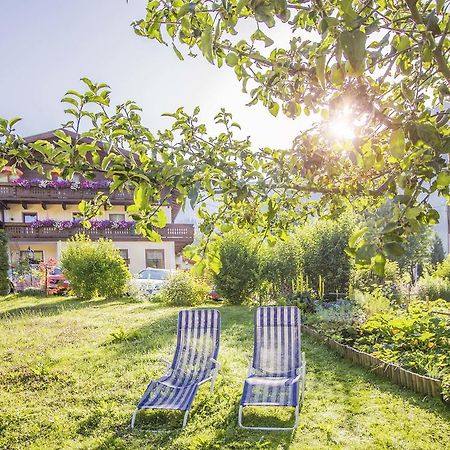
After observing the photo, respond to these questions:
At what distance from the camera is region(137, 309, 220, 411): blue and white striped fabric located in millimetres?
6000

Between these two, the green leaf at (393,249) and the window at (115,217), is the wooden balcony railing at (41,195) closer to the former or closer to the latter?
the window at (115,217)

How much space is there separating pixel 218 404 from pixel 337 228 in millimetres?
11516

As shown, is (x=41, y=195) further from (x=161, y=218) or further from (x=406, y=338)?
(x=161, y=218)

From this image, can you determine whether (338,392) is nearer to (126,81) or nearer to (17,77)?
(126,81)

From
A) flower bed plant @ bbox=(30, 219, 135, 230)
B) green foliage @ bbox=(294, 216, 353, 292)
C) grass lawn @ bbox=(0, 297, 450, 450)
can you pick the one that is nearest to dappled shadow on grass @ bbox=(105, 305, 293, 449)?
grass lawn @ bbox=(0, 297, 450, 450)

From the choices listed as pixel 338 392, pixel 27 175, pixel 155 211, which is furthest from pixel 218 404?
pixel 27 175

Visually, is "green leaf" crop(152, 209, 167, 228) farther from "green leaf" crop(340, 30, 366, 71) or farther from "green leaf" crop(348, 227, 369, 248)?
"green leaf" crop(340, 30, 366, 71)

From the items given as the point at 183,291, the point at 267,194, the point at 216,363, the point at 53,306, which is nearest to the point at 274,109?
the point at 267,194

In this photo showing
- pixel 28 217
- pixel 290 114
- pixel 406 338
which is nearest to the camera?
pixel 290 114

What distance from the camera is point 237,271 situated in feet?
52.9

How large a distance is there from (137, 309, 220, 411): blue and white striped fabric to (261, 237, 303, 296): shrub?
343 inches

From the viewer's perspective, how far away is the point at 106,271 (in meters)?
18.5

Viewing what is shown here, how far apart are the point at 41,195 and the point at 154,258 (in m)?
8.36

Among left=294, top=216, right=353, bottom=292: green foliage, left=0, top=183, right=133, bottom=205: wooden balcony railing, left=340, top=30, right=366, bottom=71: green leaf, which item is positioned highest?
left=0, top=183, right=133, bottom=205: wooden balcony railing
